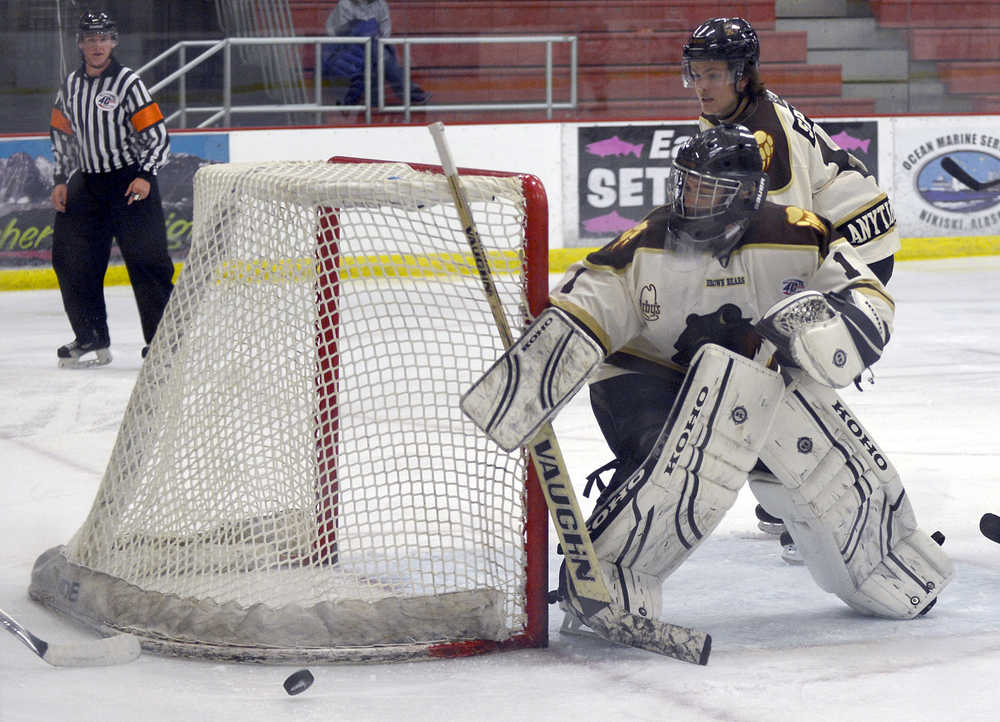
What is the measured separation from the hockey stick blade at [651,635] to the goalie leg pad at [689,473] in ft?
0.10

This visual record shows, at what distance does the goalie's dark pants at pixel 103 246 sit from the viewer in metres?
5.75

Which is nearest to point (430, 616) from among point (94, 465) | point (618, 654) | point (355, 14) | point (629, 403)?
point (618, 654)

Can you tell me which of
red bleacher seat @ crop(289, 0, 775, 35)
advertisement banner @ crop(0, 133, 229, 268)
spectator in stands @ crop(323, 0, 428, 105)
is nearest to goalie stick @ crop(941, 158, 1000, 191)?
red bleacher seat @ crop(289, 0, 775, 35)

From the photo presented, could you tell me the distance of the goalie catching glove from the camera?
7.91 ft

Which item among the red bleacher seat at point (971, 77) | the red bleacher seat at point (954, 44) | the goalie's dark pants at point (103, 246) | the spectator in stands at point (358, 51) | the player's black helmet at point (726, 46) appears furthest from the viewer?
the red bleacher seat at point (954, 44)

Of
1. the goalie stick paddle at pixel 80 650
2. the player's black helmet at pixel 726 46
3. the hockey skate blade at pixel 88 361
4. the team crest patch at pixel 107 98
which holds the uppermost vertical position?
the player's black helmet at pixel 726 46

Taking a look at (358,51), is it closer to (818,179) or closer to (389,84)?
(389,84)

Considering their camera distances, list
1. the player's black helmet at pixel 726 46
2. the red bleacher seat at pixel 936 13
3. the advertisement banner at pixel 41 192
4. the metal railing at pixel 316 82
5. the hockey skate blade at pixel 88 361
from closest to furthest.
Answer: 1. the player's black helmet at pixel 726 46
2. the hockey skate blade at pixel 88 361
3. the advertisement banner at pixel 41 192
4. the metal railing at pixel 316 82
5. the red bleacher seat at pixel 936 13

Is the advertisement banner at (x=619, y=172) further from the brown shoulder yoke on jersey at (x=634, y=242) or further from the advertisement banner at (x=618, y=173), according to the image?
the brown shoulder yoke on jersey at (x=634, y=242)

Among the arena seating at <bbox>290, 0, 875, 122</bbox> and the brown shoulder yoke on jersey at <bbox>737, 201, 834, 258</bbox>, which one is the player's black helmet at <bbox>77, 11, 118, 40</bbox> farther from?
the brown shoulder yoke on jersey at <bbox>737, 201, 834, 258</bbox>

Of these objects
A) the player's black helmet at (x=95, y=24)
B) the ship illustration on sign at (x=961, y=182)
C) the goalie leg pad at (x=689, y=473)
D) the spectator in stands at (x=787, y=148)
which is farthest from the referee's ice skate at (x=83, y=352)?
the ship illustration on sign at (x=961, y=182)

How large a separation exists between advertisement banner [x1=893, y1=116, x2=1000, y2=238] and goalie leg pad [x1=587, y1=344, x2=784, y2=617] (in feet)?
23.3

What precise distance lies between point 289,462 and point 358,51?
604 centimetres

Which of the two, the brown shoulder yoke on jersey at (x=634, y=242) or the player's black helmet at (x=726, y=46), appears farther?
the player's black helmet at (x=726, y=46)
